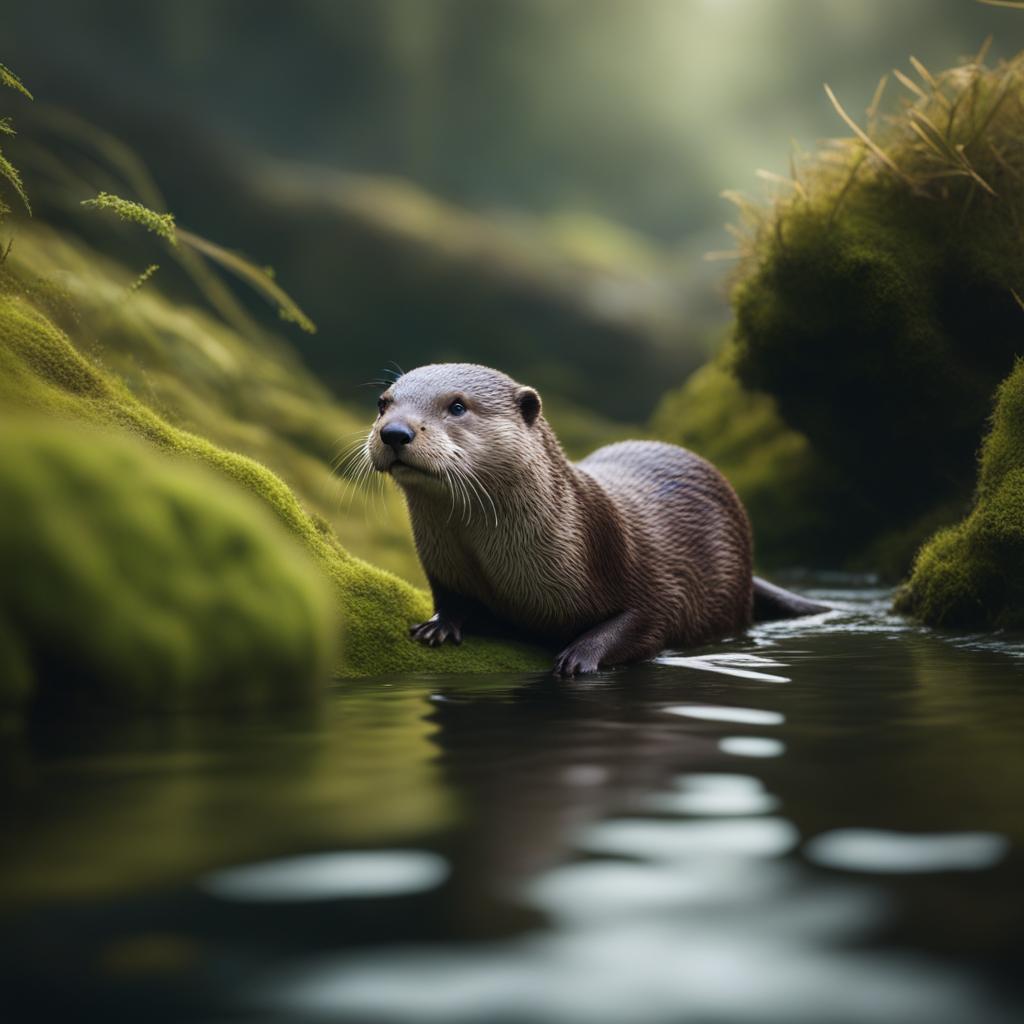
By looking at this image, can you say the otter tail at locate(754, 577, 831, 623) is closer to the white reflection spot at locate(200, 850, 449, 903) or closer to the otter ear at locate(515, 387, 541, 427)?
the otter ear at locate(515, 387, 541, 427)

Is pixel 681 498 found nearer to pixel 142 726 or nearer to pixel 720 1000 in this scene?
pixel 142 726

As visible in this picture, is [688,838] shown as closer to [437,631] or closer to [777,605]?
[437,631]

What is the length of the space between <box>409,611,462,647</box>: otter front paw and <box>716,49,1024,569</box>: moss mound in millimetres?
4192

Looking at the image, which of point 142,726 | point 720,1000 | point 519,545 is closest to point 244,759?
point 142,726

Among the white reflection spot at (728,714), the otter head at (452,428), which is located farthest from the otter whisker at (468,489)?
the white reflection spot at (728,714)

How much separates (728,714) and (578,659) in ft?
4.75

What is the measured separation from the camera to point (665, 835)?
2.13 m

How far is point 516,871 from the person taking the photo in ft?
6.33

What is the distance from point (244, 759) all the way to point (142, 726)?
440 mm

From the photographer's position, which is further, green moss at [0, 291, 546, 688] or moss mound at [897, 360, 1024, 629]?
moss mound at [897, 360, 1024, 629]

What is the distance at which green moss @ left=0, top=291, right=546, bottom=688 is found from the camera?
4801 millimetres

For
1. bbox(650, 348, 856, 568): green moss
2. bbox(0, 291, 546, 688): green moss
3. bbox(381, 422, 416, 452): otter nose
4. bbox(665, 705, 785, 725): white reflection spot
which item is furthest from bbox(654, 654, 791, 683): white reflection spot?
bbox(650, 348, 856, 568): green moss

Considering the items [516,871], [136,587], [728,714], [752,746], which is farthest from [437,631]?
[516,871]

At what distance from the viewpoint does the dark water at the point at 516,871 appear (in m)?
1.50
